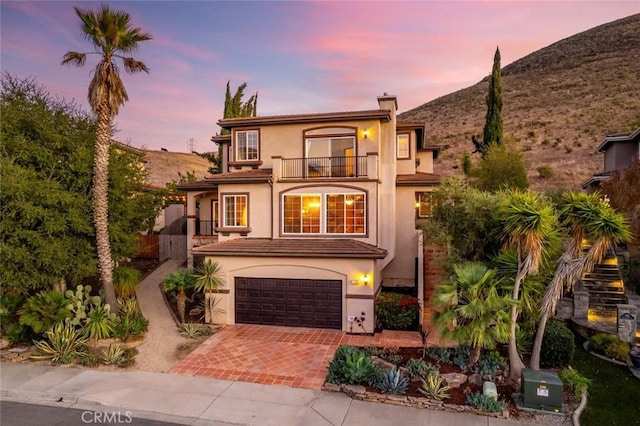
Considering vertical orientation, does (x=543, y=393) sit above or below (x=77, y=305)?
below

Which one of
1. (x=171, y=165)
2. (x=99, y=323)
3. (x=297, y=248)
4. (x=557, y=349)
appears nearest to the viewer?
(x=557, y=349)

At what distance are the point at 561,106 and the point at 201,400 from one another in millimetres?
61767

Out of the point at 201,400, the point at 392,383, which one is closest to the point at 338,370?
the point at 392,383

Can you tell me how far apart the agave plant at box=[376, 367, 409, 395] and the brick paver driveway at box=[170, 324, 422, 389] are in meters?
1.80

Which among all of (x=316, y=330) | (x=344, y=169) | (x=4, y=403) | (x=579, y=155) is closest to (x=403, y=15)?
(x=344, y=169)

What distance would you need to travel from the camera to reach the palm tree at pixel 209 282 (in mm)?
15195

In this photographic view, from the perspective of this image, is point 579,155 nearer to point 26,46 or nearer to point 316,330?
point 316,330

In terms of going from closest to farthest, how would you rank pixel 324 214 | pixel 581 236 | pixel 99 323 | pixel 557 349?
1. pixel 581 236
2. pixel 557 349
3. pixel 99 323
4. pixel 324 214

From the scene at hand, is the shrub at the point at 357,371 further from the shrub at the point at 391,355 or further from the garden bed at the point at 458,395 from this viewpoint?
the shrub at the point at 391,355

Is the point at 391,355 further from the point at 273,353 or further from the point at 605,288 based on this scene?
the point at 605,288

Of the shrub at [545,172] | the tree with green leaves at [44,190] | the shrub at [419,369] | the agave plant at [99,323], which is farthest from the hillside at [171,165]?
the shrub at [419,369]

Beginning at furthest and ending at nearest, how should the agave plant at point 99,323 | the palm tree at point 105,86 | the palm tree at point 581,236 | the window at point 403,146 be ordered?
the window at point 403,146 < the palm tree at point 105,86 < the agave plant at point 99,323 < the palm tree at point 581,236

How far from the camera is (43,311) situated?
12.5m

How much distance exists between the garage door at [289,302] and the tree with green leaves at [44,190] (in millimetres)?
6310
